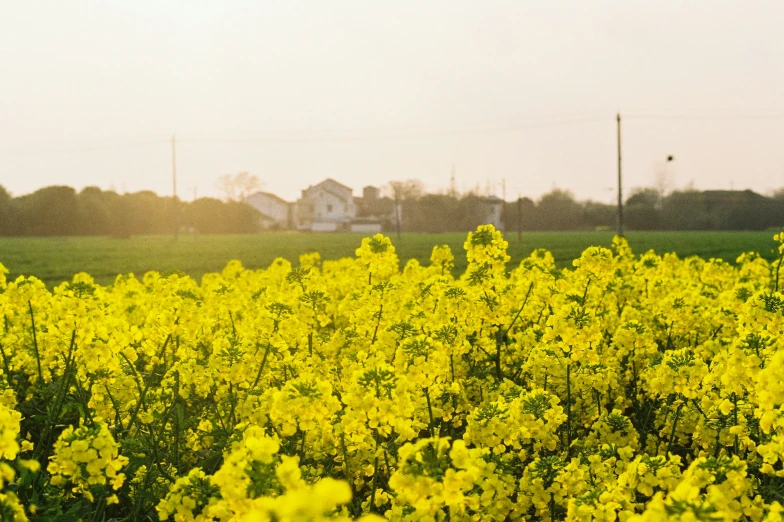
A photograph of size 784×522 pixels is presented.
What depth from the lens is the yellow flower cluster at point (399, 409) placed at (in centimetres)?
234

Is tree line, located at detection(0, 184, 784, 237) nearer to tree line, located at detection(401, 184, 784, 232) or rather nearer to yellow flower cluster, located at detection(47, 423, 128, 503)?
tree line, located at detection(401, 184, 784, 232)

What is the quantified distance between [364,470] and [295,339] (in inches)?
48.5

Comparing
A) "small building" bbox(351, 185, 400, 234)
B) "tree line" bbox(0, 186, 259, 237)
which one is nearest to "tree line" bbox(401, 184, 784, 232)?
"small building" bbox(351, 185, 400, 234)

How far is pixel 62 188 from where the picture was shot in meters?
60.8

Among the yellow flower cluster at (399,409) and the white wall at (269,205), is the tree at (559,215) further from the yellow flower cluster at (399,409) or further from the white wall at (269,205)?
the yellow flower cluster at (399,409)

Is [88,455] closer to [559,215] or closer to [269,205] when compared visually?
[559,215]

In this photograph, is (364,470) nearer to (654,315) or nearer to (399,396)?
(399,396)

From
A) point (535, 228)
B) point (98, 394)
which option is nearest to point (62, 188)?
point (535, 228)

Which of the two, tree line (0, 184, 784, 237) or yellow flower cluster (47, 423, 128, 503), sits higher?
tree line (0, 184, 784, 237)

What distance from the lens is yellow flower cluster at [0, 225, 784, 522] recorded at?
234 cm

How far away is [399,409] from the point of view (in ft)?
8.58

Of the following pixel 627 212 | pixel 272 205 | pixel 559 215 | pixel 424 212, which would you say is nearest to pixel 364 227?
pixel 424 212

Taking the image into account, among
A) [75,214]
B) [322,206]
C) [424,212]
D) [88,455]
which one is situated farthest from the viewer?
[322,206]

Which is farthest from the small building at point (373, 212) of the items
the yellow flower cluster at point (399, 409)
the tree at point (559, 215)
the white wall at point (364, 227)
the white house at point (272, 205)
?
the yellow flower cluster at point (399, 409)
